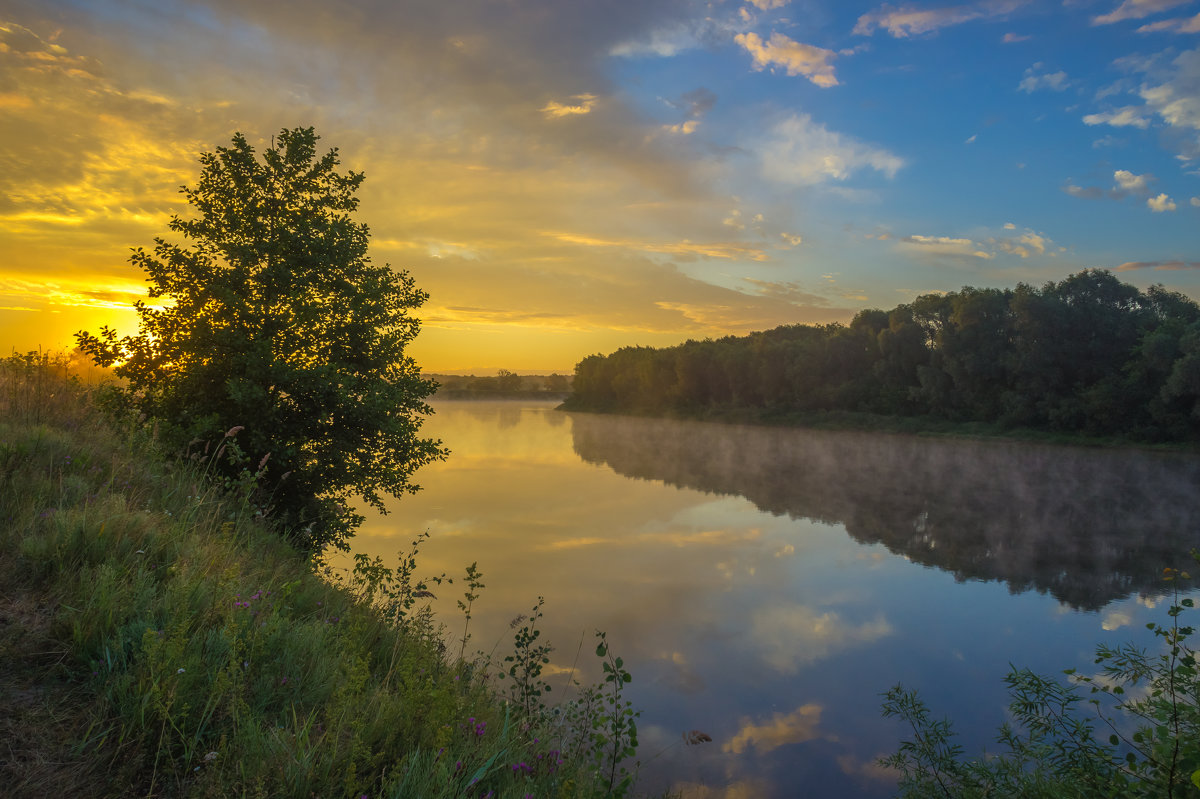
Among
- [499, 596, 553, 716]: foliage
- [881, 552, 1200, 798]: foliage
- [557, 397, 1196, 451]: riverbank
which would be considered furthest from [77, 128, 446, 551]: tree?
[557, 397, 1196, 451]: riverbank

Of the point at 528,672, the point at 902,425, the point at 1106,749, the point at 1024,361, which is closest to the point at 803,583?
the point at 528,672

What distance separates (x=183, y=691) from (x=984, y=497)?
127ft

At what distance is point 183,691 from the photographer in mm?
3746

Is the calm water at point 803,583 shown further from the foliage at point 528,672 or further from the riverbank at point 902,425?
the riverbank at point 902,425

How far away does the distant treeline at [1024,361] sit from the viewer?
51.8 metres

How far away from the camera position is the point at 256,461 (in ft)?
52.5

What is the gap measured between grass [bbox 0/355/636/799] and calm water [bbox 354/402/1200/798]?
18.3ft

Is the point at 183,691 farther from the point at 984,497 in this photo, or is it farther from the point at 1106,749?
the point at 984,497

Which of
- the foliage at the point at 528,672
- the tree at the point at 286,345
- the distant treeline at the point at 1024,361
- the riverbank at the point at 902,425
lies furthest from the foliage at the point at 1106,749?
the riverbank at the point at 902,425

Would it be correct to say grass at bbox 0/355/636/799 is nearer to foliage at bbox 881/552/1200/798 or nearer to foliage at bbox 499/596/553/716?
foliage at bbox 499/596/553/716

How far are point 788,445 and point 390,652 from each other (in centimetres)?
5984

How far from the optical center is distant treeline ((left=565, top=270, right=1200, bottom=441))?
51844 millimetres

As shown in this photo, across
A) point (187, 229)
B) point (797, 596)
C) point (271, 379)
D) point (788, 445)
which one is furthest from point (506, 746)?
point (788, 445)

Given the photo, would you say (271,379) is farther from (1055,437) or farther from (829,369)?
(829,369)
